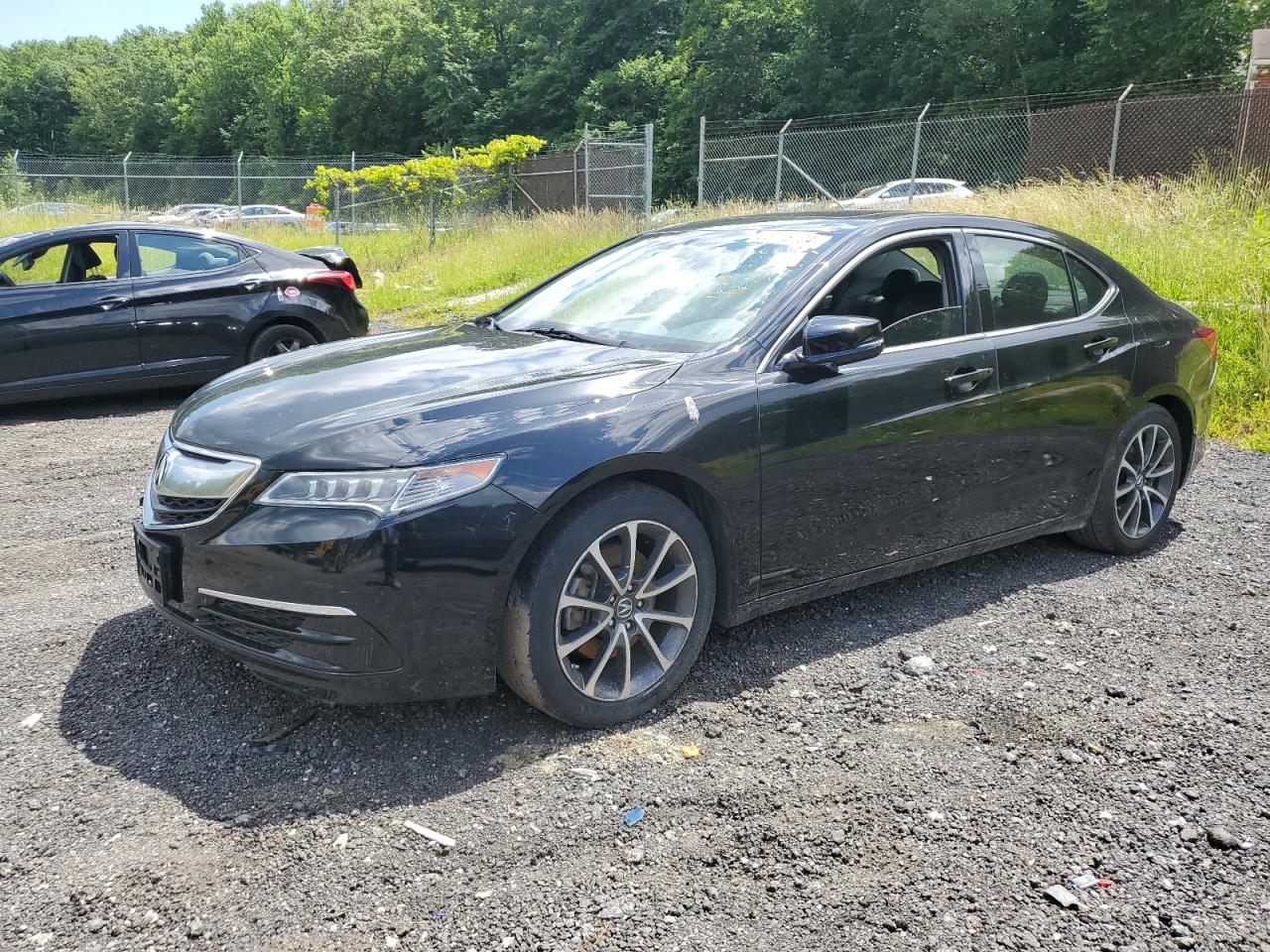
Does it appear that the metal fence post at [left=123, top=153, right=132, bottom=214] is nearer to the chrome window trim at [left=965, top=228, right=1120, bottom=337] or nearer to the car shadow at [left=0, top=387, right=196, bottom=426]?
the car shadow at [left=0, top=387, right=196, bottom=426]

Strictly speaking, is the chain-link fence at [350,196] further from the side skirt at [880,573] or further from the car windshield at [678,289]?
the side skirt at [880,573]

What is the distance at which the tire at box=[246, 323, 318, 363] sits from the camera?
8.51 metres

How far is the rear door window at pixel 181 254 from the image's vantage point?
827 cm

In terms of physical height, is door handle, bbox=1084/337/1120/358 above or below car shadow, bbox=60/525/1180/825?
above

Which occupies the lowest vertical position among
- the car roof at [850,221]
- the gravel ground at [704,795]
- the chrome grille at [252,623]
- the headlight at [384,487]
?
the gravel ground at [704,795]

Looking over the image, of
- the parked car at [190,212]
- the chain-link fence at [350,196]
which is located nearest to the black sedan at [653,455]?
the chain-link fence at [350,196]

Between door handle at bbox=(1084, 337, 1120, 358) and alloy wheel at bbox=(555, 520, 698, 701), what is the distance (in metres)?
2.28

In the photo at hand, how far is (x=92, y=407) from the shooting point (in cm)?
843

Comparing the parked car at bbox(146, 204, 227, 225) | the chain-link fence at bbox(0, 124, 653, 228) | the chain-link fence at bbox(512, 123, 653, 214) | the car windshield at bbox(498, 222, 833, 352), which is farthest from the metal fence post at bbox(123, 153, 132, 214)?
the car windshield at bbox(498, 222, 833, 352)

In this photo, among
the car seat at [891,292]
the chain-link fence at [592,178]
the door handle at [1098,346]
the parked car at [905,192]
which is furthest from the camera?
the chain-link fence at [592,178]

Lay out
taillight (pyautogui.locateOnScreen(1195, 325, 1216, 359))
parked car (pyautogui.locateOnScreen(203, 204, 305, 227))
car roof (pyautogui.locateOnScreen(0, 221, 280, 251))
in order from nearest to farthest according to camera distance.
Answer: taillight (pyautogui.locateOnScreen(1195, 325, 1216, 359)) < car roof (pyautogui.locateOnScreen(0, 221, 280, 251)) < parked car (pyautogui.locateOnScreen(203, 204, 305, 227))

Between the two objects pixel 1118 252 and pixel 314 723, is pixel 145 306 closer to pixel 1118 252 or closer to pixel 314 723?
pixel 314 723

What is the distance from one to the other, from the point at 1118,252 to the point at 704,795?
8.74 meters

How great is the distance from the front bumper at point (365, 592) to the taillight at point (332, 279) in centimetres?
638
